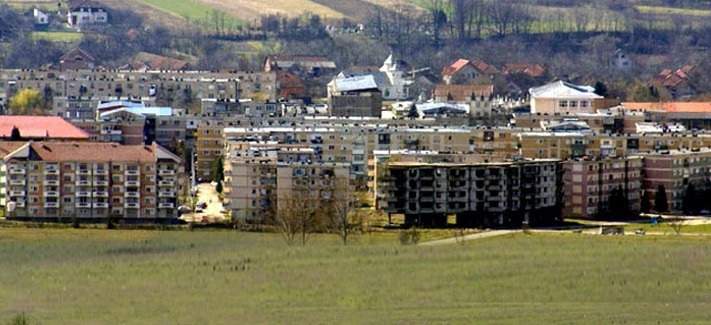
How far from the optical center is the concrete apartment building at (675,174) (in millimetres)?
39531

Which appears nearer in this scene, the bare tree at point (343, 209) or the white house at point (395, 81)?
the bare tree at point (343, 209)

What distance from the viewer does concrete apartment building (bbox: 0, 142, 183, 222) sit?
36.2 metres

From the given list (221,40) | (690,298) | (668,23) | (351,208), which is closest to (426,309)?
(690,298)

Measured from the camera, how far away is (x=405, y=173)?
119 ft

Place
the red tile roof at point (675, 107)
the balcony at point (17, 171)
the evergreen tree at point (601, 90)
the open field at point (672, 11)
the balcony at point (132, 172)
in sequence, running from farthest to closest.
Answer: the open field at point (672, 11) → the evergreen tree at point (601, 90) → the red tile roof at point (675, 107) → the balcony at point (132, 172) → the balcony at point (17, 171)

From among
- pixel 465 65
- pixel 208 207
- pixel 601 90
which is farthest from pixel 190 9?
pixel 208 207

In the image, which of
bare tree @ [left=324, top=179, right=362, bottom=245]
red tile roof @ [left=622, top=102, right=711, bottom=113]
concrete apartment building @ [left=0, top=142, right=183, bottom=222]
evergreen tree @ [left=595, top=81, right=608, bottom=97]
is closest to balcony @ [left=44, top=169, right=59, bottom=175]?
concrete apartment building @ [left=0, top=142, right=183, bottom=222]

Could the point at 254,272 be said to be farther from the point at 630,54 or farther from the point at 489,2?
the point at 489,2

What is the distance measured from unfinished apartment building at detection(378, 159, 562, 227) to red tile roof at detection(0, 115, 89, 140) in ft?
23.4

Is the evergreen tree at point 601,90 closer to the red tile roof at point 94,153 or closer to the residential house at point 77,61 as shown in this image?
the residential house at point 77,61

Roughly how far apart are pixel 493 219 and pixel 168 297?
1203 centimetres

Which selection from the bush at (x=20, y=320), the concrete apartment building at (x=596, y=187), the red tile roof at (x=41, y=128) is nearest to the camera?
the bush at (x=20, y=320)

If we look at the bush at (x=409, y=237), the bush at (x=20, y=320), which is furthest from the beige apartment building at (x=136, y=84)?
the bush at (x=20, y=320)

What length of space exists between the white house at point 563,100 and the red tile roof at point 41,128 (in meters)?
11.2
